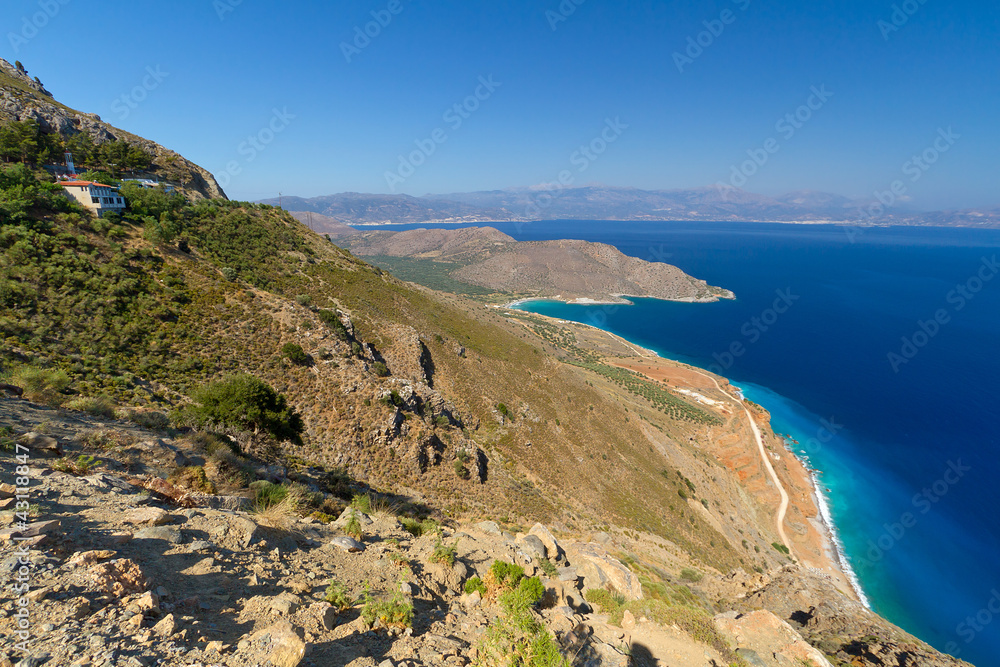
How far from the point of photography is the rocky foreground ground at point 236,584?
189 inches

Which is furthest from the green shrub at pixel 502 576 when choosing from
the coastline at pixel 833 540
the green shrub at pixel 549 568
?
the coastline at pixel 833 540

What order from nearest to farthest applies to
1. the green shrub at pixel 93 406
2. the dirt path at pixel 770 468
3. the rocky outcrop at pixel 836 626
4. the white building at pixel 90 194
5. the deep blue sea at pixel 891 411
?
the green shrub at pixel 93 406 → the rocky outcrop at pixel 836 626 → the white building at pixel 90 194 → the deep blue sea at pixel 891 411 → the dirt path at pixel 770 468

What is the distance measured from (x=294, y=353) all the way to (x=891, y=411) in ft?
356

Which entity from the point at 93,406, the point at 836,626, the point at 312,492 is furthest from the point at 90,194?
the point at 836,626

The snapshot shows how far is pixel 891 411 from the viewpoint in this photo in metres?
77.1

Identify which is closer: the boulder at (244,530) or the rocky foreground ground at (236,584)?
the rocky foreground ground at (236,584)

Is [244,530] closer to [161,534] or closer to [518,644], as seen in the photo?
[161,534]

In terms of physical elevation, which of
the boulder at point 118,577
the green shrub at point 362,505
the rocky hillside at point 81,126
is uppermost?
the rocky hillside at point 81,126

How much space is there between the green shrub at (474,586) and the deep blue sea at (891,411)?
51899 mm

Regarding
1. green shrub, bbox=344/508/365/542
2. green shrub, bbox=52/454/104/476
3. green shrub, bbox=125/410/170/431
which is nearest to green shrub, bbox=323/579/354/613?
green shrub, bbox=344/508/365/542

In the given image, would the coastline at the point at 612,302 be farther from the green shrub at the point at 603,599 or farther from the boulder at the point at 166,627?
the boulder at the point at 166,627

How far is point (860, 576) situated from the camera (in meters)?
41.9

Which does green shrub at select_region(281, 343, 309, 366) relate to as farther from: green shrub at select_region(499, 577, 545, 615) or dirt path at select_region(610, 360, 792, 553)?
dirt path at select_region(610, 360, 792, 553)

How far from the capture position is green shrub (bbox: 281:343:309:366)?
2358cm
